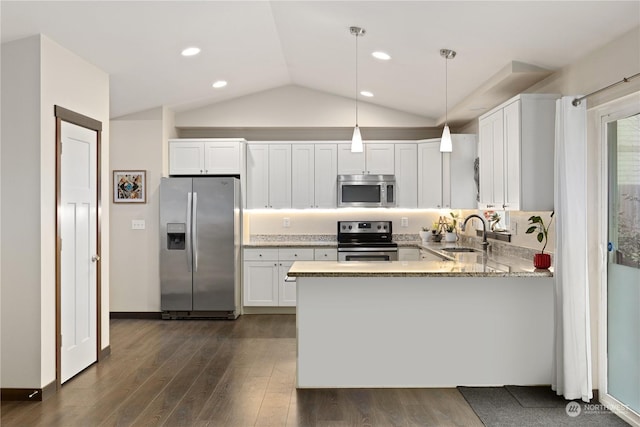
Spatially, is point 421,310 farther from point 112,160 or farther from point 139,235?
point 112,160

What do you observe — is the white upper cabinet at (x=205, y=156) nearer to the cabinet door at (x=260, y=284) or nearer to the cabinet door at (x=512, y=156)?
the cabinet door at (x=260, y=284)

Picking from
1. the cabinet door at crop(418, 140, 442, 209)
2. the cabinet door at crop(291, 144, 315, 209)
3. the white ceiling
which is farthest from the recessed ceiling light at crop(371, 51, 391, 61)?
the cabinet door at crop(291, 144, 315, 209)

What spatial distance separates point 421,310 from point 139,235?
13.1ft

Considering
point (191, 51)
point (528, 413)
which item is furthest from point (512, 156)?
point (191, 51)

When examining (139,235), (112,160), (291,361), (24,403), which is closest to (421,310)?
(291,361)

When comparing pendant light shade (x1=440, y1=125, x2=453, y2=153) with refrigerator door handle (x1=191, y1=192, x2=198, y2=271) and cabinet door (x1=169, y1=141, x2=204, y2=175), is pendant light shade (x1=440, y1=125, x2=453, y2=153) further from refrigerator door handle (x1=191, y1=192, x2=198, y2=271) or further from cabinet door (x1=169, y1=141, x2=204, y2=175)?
cabinet door (x1=169, y1=141, x2=204, y2=175)

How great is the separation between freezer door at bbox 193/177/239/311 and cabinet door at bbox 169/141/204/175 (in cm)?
38

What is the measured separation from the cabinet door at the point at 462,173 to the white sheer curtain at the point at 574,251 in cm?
282

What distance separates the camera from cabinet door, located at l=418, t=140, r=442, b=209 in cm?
683

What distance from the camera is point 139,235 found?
258 inches

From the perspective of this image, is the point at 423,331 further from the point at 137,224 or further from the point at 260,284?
the point at 137,224

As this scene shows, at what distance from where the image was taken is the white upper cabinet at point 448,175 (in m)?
6.44

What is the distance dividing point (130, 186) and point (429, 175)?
3.78 m

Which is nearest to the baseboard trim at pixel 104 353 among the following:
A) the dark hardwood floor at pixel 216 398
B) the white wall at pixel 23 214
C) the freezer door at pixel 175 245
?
the dark hardwood floor at pixel 216 398
